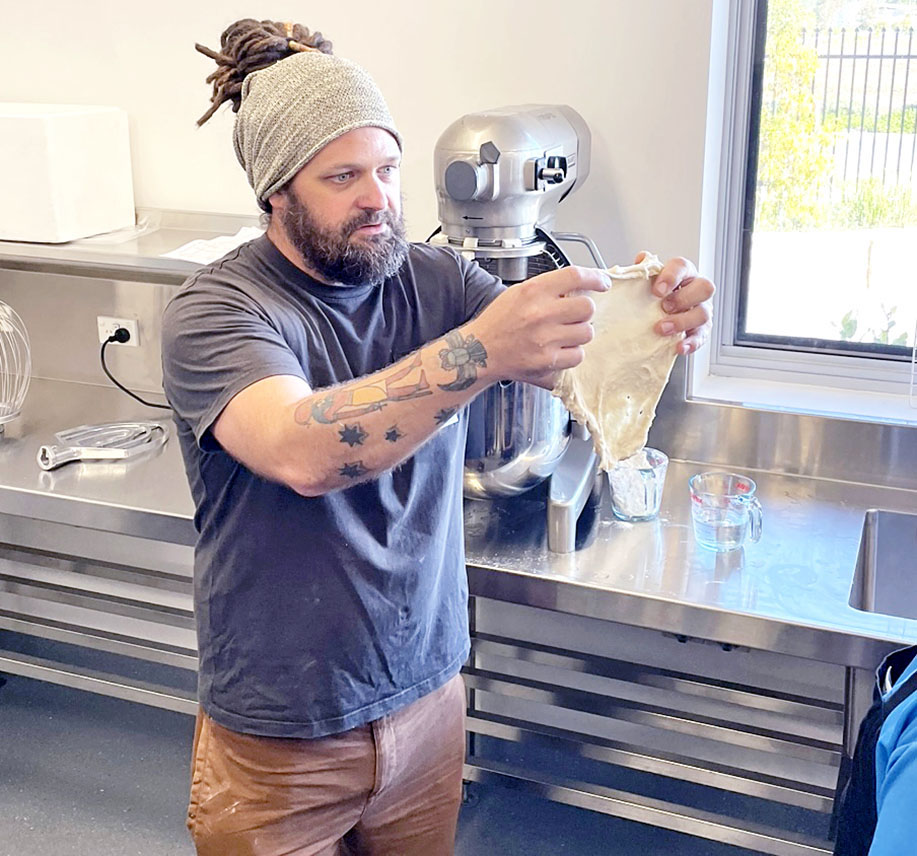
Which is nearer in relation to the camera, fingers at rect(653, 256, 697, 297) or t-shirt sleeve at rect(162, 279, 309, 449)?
t-shirt sleeve at rect(162, 279, 309, 449)

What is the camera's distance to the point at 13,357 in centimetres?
260

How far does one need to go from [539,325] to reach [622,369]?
469mm

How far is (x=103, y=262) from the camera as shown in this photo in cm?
217

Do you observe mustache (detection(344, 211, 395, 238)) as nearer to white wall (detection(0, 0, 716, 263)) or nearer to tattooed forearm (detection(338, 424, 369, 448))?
tattooed forearm (detection(338, 424, 369, 448))

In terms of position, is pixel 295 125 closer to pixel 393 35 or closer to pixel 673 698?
pixel 393 35

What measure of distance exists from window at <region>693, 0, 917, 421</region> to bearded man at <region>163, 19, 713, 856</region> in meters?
0.76

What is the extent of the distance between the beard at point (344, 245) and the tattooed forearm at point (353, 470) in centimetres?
31

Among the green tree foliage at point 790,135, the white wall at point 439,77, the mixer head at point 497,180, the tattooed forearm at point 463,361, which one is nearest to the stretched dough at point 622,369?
the mixer head at point 497,180

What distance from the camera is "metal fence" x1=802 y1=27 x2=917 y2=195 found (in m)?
1.92

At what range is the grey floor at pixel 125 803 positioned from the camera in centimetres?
217

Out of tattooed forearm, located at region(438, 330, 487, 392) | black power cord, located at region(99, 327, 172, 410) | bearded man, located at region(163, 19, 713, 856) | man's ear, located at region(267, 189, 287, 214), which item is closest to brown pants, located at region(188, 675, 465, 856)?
bearded man, located at region(163, 19, 713, 856)

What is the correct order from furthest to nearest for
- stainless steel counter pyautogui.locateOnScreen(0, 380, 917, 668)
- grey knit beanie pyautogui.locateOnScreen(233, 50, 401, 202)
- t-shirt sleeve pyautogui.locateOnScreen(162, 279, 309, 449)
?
stainless steel counter pyautogui.locateOnScreen(0, 380, 917, 668)
grey knit beanie pyautogui.locateOnScreen(233, 50, 401, 202)
t-shirt sleeve pyautogui.locateOnScreen(162, 279, 309, 449)

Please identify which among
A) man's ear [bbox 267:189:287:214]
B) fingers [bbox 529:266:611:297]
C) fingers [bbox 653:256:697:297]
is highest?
man's ear [bbox 267:189:287:214]

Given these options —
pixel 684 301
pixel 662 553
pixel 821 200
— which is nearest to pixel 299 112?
pixel 684 301
